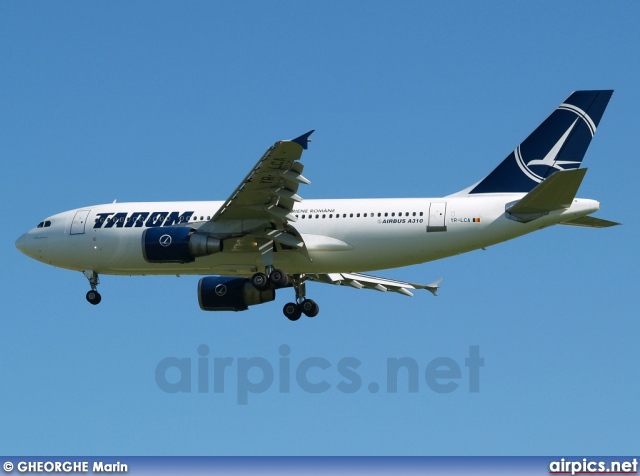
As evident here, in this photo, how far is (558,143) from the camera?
141 feet

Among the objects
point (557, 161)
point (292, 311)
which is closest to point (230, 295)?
point (292, 311)

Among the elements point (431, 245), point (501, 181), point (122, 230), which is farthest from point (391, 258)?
point (122, 230)

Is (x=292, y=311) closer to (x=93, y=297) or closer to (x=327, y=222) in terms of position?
(x=327, y=222)

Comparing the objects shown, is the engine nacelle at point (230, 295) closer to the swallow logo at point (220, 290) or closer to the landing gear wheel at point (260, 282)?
the swallow logo at point (220, 290)

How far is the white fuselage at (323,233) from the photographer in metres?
42.0

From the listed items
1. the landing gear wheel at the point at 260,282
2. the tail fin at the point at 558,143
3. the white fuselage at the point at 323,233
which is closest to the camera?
the white fuselage at the point at 323,233

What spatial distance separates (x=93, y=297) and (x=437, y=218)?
12644 mm

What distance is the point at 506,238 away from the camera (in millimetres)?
41812

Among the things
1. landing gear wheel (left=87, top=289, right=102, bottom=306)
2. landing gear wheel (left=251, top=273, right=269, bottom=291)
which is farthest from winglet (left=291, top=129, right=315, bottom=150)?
landing gear wheel (left=87, top=289, right=102, bottom=306)

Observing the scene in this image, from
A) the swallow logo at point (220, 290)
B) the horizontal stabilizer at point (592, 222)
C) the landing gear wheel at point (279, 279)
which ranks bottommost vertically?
the landing gear wheel at point (279, 279)

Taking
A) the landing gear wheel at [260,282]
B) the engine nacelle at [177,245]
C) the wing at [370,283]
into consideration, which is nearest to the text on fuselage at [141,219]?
the engine nacelle at [177,245]

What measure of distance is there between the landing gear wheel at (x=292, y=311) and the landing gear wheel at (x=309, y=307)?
20 cm

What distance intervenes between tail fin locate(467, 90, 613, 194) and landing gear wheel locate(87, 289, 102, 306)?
13.9 metres

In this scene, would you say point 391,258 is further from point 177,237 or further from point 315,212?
point 177,237
